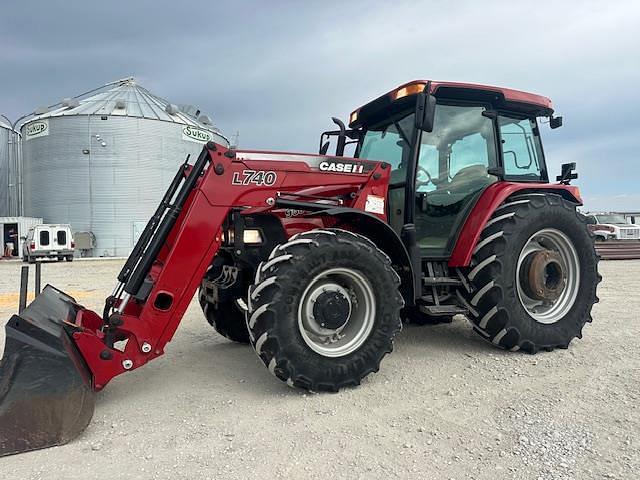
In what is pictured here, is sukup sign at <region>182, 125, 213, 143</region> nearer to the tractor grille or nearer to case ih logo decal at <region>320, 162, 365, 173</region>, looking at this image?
the tractor grille

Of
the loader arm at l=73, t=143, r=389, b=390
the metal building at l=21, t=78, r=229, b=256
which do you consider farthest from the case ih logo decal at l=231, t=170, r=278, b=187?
the metal building at l=21, t=78, r=229, b=256

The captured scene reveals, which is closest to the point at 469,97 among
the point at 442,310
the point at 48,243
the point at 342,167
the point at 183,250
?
the point at 342,167

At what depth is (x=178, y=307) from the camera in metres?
3.50

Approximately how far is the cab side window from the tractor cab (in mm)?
11

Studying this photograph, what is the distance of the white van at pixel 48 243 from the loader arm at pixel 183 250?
21.4 metres

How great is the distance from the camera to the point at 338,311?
3.70m

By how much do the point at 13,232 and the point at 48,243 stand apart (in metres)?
8.13

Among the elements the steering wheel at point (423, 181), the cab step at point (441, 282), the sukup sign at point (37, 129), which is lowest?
the cab step at point (441, 282)

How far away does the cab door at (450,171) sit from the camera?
4.81 metres

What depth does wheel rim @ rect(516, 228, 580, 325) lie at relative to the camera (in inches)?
185

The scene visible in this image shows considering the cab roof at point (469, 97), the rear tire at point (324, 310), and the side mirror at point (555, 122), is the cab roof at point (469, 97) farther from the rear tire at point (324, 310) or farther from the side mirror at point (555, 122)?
the rear tire at point (324, 310)

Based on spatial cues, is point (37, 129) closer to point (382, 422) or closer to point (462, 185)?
point (462, 185)

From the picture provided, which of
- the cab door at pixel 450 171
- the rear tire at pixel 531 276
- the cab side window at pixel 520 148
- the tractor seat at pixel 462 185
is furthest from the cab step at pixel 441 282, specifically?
the cab side window at pixel 520 148

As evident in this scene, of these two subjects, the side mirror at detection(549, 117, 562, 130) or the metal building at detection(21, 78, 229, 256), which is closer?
the side mirror at detection(549, 117, 562, 130)
